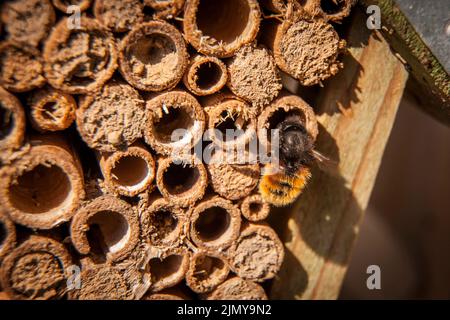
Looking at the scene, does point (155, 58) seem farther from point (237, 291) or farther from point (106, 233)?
point (237, 291)

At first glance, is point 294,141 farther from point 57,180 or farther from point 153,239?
point 57,180

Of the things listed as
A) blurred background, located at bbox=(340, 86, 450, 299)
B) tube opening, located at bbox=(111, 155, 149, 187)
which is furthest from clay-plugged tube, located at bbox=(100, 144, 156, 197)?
blurred background, located at bbox=(340, 86, 450, 299)

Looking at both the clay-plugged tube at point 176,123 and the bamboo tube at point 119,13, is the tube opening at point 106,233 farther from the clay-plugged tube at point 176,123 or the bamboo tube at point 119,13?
the bamboo tube at point 119,13

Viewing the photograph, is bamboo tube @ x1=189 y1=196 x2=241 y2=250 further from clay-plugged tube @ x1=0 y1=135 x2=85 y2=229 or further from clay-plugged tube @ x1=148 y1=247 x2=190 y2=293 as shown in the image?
clay-plugged tube @ x1=0 y1=135 x2=85 y2=229

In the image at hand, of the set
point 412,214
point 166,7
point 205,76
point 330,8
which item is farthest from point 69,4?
point 412,214

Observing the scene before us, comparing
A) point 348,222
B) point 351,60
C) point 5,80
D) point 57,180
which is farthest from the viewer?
point 348,222
